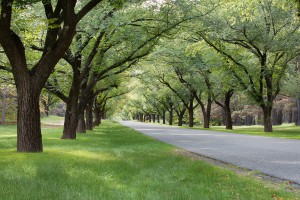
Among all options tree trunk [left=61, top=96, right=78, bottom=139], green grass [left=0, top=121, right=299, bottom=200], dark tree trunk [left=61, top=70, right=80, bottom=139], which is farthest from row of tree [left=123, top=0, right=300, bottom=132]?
green grass [left=0, top=121, right=299, bottom=200]

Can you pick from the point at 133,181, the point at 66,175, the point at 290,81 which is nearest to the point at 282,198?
the point at 133,181

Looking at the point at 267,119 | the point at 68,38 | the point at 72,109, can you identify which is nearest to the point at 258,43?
the point at 267,119

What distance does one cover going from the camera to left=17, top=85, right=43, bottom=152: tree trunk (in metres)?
11.8

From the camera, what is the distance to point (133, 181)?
279 inches

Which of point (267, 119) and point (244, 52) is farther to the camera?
point (244, 52)

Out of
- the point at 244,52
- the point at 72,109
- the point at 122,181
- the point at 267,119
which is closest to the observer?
the point at 122,181

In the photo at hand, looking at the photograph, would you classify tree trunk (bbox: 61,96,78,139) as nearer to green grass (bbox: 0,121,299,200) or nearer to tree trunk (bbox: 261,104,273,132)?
green grass (bbox: 0,121,299,200)

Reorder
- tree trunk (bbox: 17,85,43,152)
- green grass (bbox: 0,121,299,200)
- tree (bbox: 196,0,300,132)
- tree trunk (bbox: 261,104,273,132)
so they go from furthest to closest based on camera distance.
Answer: tree trunk (bbox: 261,104,273,132)
tree (bbox: 196,0,300,132)
tree trunk (bbox: 17,85,43,152)
green grass (bbox: 0,121,299,200)

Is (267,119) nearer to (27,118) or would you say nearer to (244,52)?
(244,52)

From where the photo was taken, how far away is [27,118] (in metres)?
11.8

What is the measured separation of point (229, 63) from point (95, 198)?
28.1 meters

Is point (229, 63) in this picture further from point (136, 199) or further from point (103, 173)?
point (136, 199)

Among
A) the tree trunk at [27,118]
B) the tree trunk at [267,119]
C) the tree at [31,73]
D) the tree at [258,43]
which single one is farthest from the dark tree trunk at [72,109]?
the tree trunk at [267,119]

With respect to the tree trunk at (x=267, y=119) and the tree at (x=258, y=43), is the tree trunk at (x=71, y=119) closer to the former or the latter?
the tree at (x=258, y=43)
